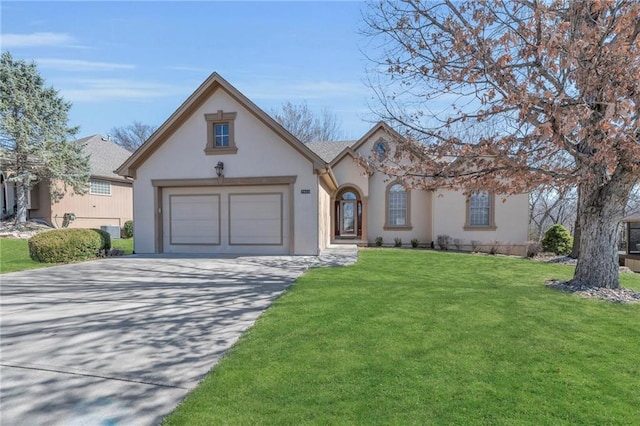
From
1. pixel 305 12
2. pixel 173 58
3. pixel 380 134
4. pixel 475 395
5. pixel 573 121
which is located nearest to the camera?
pixel 475 395

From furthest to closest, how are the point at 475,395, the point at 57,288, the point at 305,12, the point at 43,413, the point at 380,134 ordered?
the point at 380,134, the point at 305,12, the point at 57,288, the point at 475,395, the point at 43,413

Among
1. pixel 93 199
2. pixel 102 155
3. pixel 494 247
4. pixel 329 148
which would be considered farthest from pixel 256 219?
pixel 102 155

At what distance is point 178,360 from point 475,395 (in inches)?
118

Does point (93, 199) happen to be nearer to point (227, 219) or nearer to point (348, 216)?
point (227, 219)

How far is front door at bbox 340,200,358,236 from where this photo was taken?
20844 millimetres

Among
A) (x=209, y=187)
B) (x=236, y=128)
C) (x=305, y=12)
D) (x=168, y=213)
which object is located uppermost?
(x=305, y=12)

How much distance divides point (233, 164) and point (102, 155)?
1740 centimetres

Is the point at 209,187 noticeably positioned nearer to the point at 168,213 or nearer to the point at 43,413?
the point at 168,213

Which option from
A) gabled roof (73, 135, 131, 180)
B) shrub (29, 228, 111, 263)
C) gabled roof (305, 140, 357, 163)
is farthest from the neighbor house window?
gabled roof (305, 140, 357, 163)

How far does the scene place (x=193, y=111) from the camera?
1304cm

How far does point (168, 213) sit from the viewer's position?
44.2 feet

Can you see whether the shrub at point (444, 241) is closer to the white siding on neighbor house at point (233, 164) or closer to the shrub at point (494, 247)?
the shrub at point (494, 247)

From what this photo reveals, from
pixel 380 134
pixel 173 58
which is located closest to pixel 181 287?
pixel 173 58

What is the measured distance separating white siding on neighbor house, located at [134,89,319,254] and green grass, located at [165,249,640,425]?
236 inches
